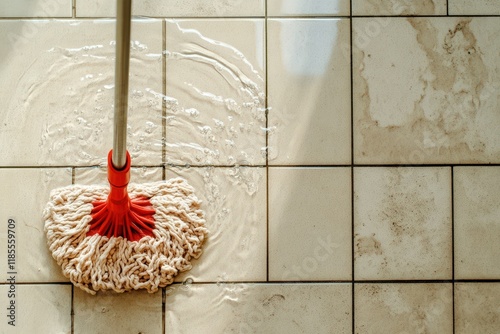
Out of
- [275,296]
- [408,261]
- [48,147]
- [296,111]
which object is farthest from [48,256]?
[408,261]

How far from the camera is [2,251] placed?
108 centimetres

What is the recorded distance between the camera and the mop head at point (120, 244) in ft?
3.41

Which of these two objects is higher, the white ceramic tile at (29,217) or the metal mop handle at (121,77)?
the metal mop handle at (121,77)

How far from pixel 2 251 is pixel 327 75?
2.45ft

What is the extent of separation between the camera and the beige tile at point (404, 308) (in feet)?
3.58

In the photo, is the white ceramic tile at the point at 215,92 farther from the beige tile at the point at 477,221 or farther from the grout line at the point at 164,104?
the beige tile at the point at 477,221

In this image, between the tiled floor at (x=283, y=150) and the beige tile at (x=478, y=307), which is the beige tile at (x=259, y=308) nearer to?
the tiled floor at (x=283, y=150)

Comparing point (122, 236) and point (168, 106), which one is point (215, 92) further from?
point (122, 236)

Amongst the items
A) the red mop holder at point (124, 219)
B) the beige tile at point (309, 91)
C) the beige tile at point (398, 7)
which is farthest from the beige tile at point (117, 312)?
the beige tile at point (398, 7)

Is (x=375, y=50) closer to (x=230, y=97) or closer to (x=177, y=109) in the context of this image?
(x=230, y=97)

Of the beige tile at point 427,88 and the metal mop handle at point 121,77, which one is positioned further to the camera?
the beige tile at point 427,88

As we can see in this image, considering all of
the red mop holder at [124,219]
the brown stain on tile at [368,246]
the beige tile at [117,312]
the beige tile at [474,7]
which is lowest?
the beige tile at [117,312]

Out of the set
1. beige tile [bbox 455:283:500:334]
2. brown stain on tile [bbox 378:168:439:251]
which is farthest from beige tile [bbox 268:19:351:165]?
beige tile [bbox 455:283:500:334]

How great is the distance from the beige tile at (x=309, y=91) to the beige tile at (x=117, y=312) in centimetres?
39
